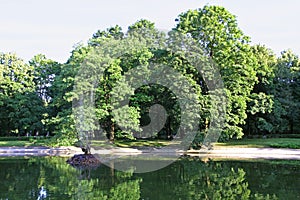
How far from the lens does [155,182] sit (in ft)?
39.7

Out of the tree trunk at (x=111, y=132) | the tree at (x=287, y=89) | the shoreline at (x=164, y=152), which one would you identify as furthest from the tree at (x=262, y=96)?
the tree trunk at (x=111, y=132)

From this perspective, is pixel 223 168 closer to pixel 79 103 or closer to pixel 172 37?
pixel 79 103

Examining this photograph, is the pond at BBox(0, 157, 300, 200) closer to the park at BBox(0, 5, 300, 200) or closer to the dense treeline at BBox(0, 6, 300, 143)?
the park at BBox(0, 5, 300, 200)

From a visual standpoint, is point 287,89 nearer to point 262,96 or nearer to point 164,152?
point 262,96

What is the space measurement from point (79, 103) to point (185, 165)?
7576mm

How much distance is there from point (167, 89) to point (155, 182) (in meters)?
13.9

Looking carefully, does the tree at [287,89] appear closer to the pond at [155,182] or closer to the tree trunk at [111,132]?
the tree trunk at [111,132]

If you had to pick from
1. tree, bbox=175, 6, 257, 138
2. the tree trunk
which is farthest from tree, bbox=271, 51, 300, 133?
the tree trunk

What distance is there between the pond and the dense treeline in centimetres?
597

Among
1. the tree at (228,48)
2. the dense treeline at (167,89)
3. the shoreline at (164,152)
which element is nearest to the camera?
the shoreline at (164,152)

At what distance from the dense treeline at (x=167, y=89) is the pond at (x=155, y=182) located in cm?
597

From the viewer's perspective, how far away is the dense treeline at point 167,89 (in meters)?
22.9

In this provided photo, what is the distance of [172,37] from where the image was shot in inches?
995

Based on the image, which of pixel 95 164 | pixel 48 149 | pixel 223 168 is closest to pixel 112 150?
pixel 48 149
